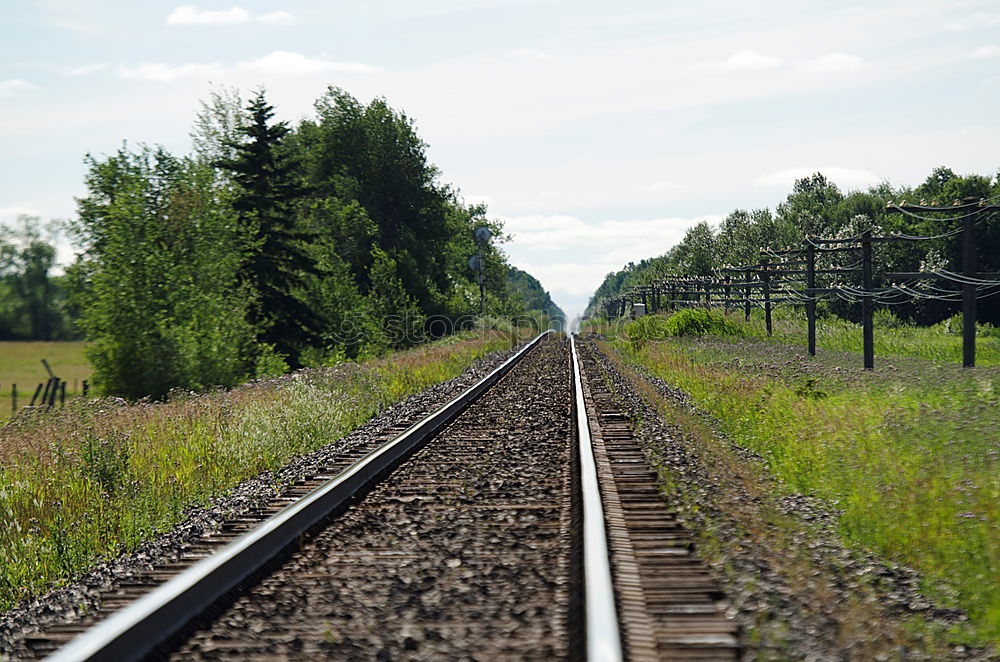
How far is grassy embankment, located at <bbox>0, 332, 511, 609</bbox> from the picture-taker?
5.81 m

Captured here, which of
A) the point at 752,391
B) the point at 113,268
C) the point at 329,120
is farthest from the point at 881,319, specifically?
the point at 329,120

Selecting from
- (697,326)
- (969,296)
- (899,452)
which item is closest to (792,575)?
(899,452)

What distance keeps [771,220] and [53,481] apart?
260 feet

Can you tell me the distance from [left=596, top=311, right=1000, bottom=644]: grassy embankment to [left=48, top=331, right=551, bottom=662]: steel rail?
13.1 feet

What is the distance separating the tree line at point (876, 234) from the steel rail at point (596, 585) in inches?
870

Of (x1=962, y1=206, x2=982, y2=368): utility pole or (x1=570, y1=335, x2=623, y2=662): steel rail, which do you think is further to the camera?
(x1=962, y1=206, x2=982, y2=368): utility pole

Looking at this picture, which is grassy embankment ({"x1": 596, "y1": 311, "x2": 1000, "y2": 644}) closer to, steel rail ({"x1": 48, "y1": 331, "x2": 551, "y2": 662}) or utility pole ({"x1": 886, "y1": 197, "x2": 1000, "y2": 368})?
utility pole ({"x1": 886, "y1": 197, "x2": 1000, "y2": 368})

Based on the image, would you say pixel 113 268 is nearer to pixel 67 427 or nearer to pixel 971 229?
pixel 67 427

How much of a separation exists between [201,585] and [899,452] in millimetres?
6243

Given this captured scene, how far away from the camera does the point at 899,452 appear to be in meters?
7.67

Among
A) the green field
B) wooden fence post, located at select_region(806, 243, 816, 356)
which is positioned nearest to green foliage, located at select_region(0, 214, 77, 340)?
the green field

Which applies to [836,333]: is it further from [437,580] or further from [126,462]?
[437,580]

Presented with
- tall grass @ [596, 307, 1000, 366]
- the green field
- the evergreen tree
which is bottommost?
the green field

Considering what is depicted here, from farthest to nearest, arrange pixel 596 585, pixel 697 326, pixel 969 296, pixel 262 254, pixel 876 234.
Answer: pixel 876 234 < pixel 262 254 < pixel 697 326 < pixel 969 296 < pixel 596 585
